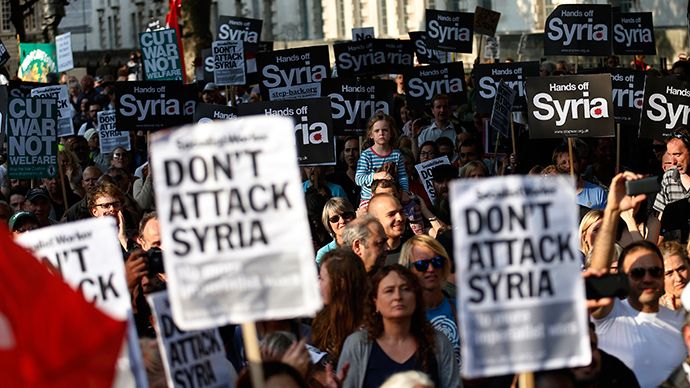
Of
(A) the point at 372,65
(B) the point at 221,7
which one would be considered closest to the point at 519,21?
(B) the point at 221,7

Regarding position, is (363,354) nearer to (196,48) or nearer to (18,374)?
(18,374)

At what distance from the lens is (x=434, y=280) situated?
888 cm

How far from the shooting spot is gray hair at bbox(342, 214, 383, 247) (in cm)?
991

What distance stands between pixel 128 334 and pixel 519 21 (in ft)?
150

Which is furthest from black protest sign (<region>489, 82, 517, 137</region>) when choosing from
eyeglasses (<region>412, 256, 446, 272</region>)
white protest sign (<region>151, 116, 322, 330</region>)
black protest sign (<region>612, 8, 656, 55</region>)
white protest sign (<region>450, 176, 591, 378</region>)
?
white protest sign (<region>151, 116, 322, 330</region>)

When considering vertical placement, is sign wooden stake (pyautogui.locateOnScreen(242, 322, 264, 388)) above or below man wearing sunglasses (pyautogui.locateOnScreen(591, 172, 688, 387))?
above

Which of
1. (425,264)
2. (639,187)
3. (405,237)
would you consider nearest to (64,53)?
(405,237)

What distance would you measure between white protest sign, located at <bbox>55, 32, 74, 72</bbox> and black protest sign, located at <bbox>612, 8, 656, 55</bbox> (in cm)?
1009

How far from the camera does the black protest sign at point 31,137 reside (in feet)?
52.9

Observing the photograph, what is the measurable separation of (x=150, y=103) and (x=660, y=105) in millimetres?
5705

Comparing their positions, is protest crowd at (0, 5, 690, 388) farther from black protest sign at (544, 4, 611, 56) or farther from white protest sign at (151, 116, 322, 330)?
black protest sign at (544, 4, 611, 56)

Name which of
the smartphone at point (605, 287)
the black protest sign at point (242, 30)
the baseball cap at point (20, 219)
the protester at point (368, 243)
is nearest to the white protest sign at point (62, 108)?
the black protest sign at point (242, 30)

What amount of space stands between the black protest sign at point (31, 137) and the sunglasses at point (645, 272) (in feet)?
28.5

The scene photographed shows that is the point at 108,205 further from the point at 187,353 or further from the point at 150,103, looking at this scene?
the point at 150,103
